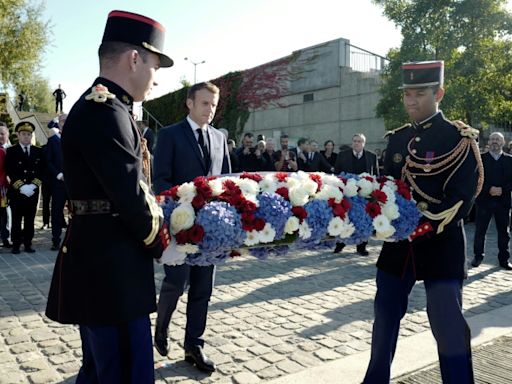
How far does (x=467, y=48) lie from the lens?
16.1 metres

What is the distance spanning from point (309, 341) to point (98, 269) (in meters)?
2.77

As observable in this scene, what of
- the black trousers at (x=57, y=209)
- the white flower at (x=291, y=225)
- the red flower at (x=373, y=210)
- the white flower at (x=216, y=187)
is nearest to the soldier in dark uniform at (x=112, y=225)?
the white flower at (x=216, y=187)

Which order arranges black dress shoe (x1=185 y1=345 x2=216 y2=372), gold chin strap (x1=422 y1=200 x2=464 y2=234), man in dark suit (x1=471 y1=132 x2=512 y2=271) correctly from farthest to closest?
man in dark suit (x1=471 y1=132 x2=512 y2=271)
black dress shoe (x1=185 y1=345 x2=216 y2=372)
gold chin strap (x1=422 y1=200 x2=464 y2=234)

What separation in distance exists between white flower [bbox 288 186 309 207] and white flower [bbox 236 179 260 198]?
0.20 meters

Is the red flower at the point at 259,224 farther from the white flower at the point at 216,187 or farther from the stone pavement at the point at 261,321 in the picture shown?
the stone pavement at the point at 261,321

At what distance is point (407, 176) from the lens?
10.6ft

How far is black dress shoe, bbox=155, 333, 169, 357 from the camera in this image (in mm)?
3926

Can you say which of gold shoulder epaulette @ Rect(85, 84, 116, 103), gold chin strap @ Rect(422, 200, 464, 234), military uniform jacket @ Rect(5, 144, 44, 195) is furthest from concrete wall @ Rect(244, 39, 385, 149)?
gold shoulder epaulette @ Rect(85, 84, 116, 103)

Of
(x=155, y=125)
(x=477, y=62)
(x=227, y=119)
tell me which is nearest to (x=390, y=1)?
(x=477, y=62)

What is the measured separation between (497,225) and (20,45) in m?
19.4

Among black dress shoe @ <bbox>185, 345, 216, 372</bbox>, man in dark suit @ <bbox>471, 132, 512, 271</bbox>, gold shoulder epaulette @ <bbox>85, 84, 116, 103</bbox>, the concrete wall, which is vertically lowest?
black dress shoe @ <bbox>185, 345, 216, 372</bbox>

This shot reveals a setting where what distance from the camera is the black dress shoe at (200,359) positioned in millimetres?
3664

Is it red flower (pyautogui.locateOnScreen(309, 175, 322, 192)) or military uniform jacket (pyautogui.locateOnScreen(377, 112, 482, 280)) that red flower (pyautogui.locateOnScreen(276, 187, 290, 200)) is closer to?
red flower (pyautogui.locateOnScreen(309, 175, 322, 192))

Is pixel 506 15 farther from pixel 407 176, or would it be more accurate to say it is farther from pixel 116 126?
pixel 116 126
